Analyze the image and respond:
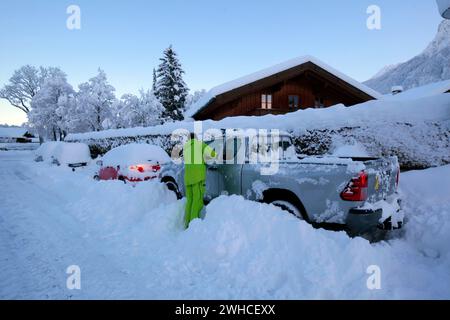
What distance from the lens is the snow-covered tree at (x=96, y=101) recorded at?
34609 millimetres

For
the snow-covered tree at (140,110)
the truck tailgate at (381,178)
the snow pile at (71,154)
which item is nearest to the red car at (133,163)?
the truck tailgate at (381,178)

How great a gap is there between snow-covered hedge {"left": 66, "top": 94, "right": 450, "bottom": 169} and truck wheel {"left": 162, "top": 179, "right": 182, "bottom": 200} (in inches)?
204

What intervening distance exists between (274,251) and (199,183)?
6.60 ft

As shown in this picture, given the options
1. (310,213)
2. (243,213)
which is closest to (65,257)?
(243,213)

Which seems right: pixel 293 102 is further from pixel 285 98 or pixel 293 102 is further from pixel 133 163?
pixel 133 163

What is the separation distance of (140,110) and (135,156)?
2592 cm

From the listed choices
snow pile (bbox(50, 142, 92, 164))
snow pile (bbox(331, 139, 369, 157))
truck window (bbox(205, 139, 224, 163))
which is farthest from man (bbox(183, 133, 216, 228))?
snow pile (bbox(50, 142, 92, 164))

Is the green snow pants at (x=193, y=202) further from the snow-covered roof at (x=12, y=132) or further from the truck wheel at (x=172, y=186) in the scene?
the snow-covered roof at (x=12, y=132)

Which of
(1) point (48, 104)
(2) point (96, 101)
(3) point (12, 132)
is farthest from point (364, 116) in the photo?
(3) point (12, 132)

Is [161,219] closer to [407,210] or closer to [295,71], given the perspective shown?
[407,210]

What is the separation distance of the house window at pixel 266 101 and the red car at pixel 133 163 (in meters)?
11.1

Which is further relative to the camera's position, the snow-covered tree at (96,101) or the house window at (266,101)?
the snow-covered tree at (96,101)

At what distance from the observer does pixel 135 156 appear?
933 centimetres

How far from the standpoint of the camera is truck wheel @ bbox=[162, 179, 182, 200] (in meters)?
7.12
